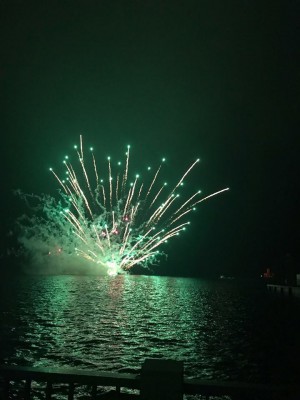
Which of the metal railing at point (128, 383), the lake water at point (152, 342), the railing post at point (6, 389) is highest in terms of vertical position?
the metal railing at point (128, 383)

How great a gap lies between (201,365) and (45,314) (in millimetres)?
18583

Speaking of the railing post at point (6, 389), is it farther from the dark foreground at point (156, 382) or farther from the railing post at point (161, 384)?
the railing post at point (161, 384)

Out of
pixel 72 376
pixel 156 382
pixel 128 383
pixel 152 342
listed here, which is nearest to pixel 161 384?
pixel 156 382

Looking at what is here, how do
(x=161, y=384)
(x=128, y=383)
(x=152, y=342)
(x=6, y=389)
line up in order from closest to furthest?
(x=161, y=384), (x=128, y=383), (x=6, y=389), (x=152, y=342)

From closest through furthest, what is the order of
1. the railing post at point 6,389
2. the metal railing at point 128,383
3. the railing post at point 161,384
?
the railing post at point 161,384 < the metal railing at point 128,383 < the railing post at point 6,389

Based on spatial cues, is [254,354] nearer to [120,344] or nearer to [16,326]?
[120,344]

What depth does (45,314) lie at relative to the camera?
32.2 m

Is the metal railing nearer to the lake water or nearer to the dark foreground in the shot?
the dark foreground

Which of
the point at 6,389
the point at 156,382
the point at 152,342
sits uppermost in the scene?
the point at 156,382

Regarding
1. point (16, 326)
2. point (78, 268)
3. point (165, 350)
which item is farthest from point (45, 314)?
point (78, 268)

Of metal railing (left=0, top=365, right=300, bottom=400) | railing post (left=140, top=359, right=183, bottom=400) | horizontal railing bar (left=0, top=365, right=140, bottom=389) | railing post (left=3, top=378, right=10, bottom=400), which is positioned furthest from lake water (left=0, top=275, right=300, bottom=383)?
railing post (left=140, top=359, right=183, bottom=400)

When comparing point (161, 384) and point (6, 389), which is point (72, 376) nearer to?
point (6, 389)

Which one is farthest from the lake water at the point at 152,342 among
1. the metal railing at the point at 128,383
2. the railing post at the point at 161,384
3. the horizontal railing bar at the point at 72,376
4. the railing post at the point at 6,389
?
the railing post at the point at 161,384

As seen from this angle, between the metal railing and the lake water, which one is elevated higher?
the metal railing
